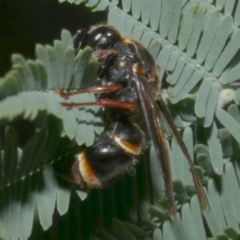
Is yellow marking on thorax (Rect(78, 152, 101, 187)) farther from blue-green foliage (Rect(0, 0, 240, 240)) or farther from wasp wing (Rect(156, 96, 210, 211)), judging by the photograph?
wasp wing (Rect(156, 96, 210, 211))

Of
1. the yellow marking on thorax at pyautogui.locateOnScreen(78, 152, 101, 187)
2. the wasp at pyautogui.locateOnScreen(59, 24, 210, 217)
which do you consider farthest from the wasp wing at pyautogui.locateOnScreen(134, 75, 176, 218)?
the yellow marking on thorax at pyautogui.locateOnScreen(78, 152, 101, 187)

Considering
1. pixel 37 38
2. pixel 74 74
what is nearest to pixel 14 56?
pixel 74 74

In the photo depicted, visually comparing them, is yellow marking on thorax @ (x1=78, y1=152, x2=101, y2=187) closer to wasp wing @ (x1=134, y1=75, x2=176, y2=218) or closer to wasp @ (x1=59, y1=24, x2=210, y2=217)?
wasp @ (x1=59, y1=24, x2=210, y2=217)

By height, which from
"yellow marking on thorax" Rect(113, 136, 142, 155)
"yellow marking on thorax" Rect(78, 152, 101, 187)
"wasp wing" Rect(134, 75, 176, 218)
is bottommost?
"yellow marking on thorax" Rect(78, 152, 101, 187)

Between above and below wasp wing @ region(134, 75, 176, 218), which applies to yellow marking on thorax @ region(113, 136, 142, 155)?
below

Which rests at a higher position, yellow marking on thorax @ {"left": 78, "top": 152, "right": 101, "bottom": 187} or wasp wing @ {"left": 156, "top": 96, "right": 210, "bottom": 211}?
wasp wing @ {"left": 156, "top": 96, "right": 210, "bottom": 211}

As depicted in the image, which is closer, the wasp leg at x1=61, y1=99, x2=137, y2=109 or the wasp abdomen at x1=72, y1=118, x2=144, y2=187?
the wasp leg at x1=61, y1=99, x2=137, y2=109

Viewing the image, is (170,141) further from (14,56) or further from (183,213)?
(14,56)
